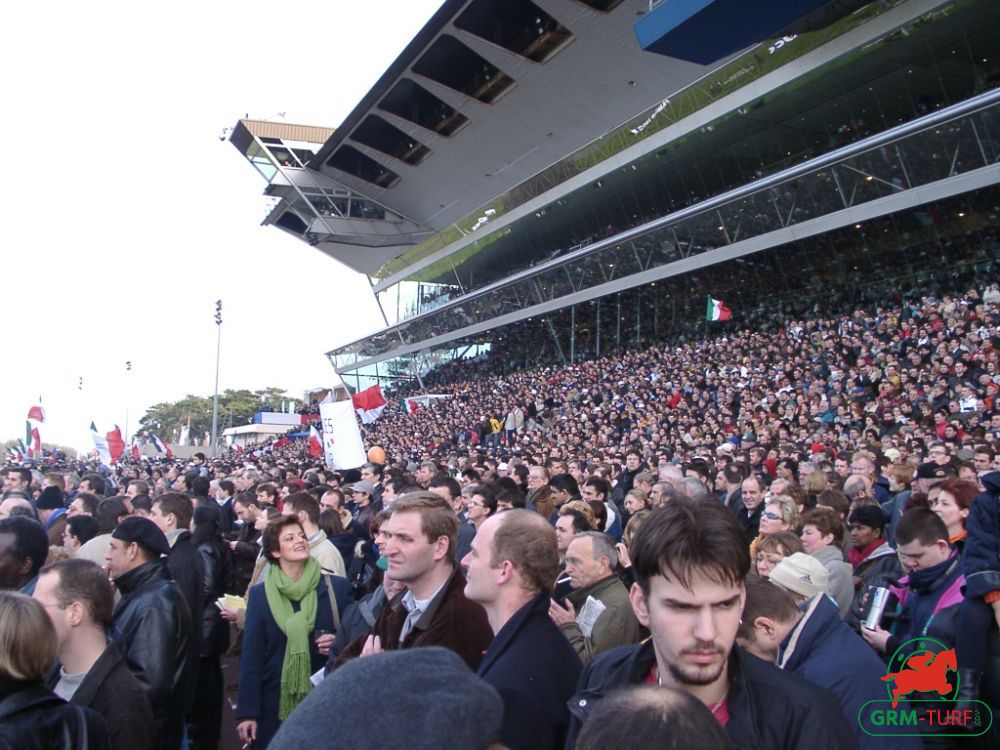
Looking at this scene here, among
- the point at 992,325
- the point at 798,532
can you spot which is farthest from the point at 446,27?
the point at 798,532

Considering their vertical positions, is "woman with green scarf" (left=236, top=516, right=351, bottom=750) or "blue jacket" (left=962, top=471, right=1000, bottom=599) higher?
"blue jacket" (left=962, top=471, right=1000, bottom=599)

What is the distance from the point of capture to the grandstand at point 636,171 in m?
19.7

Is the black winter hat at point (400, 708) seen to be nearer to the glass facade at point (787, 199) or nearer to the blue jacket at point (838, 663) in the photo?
the blue jacket at point (838, 663)

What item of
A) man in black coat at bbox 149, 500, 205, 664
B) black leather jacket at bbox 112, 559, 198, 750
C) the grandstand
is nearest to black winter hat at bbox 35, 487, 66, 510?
man in black coat at bbox 149, 500, 205, 664

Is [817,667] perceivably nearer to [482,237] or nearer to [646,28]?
[646,28]

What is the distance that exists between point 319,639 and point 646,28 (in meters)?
17.8

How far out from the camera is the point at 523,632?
2920 mm

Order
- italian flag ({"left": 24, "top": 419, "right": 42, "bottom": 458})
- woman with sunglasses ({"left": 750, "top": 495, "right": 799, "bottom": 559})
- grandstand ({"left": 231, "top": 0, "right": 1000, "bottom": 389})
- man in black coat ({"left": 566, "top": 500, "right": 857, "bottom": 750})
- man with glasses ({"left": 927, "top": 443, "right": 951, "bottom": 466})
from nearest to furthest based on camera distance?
man in black coat ({"left": 566, "top": 500, "right": 857, "bottom": 750}) → woman with sunglasses ({"left": 750, "top": 495, "right": 799, "bottom": 559}) → man with glasses ({"left": 927, "top": 443, "right": 951, "bottom": 466}) → grandstand ({"left": 231, "top": 0, "right": 1000, "bottom": 389}) → italian flag ({"left": 24, "top": 419, "right": 42, "bottom": 458})

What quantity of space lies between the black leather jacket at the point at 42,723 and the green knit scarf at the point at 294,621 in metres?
1.84

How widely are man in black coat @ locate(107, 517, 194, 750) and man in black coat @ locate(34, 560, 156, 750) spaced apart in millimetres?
316

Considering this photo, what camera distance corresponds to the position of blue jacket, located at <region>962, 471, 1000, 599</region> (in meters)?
3.91

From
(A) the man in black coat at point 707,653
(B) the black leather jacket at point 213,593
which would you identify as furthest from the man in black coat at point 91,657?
(B) the black leather jacket at point 213,593

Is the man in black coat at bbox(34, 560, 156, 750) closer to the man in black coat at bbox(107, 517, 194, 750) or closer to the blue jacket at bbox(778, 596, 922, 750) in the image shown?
the man in black coat at bbox(107, 517, 194, 750)

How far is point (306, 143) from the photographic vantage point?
46406 millimetres
